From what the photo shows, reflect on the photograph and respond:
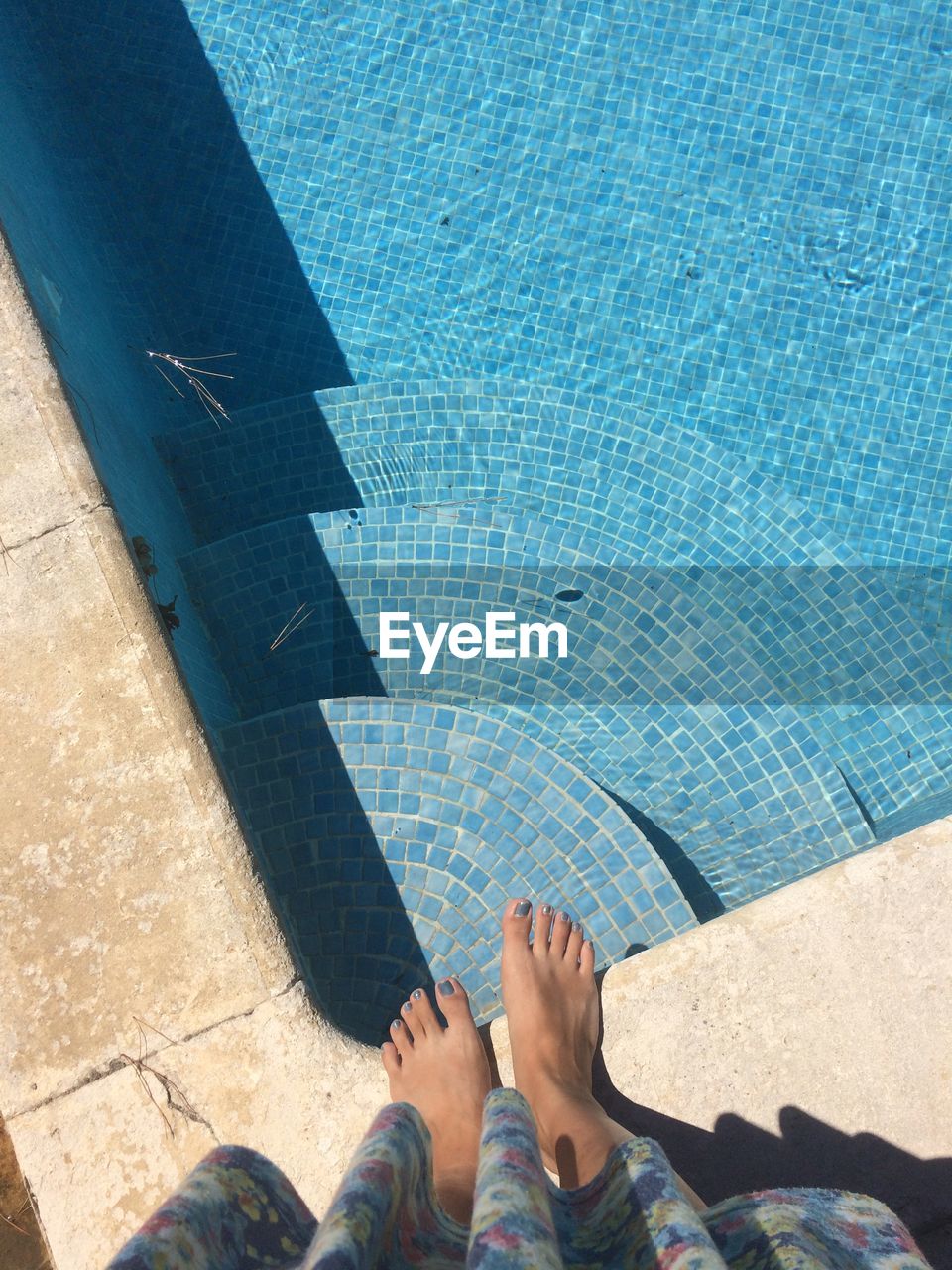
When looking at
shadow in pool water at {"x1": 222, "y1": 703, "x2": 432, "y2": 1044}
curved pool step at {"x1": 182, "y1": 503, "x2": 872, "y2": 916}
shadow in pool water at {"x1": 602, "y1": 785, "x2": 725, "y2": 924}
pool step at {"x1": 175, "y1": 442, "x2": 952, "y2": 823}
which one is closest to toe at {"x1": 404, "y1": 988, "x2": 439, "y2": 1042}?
shadow in pool water at {"x1": 222, "y1": 703, "x2": 432, "y2": 1044}

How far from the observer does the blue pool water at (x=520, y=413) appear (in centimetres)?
314

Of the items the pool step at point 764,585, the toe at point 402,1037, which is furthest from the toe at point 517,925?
the pool step at point 764,585

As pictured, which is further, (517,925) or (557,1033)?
(517,925)

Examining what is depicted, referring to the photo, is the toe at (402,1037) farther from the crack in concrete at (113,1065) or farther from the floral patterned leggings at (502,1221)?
the floral patterned leggings at (502,1221)

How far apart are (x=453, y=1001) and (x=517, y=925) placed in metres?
0.29

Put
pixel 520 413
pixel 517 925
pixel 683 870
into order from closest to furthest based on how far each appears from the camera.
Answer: pixel 517 925, pixel 683 870, pixel 520 413

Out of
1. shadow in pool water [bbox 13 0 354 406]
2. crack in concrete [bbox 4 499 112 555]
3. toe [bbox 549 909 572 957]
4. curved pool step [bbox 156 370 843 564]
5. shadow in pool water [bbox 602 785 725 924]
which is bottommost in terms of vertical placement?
shadow in pool water [bbox 602 785 725 924]

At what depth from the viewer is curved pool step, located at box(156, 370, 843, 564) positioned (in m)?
4.20

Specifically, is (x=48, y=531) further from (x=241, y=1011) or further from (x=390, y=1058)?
(x=390, y=1058)

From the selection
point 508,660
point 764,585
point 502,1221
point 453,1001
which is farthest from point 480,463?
point 502,1221

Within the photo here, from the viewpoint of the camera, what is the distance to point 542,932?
2949 mm

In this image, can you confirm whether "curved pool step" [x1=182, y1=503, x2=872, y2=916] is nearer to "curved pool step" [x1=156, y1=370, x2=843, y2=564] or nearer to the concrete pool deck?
"curved pool step" [x1=156, y1=370, x2=843, y2=564]

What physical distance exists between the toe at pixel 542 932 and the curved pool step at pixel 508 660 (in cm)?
80

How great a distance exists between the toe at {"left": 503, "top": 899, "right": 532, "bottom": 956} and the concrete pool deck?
269 mm
